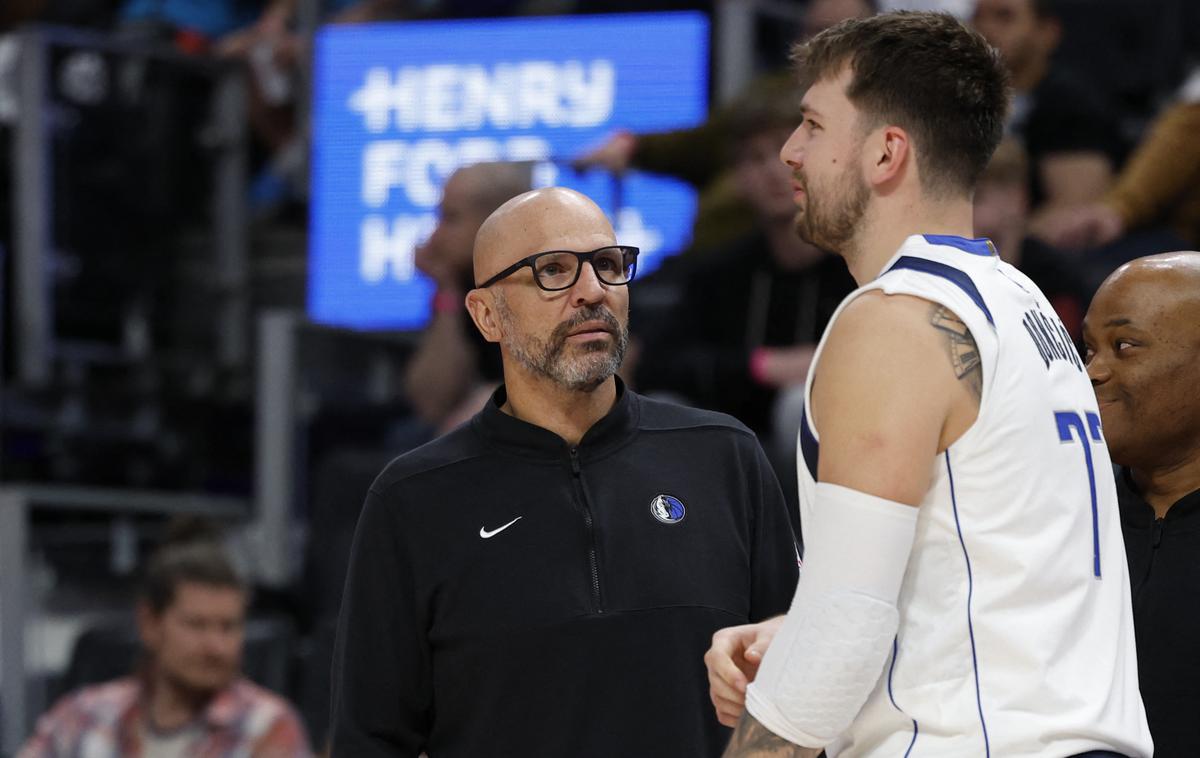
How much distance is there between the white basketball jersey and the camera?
2279 millimetres

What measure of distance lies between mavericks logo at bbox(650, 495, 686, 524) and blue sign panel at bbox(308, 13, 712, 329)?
424cm

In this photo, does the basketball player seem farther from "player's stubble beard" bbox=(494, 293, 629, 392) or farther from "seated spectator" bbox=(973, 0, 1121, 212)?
"seated spectator" bbox=(973, 0, 1121, 212)

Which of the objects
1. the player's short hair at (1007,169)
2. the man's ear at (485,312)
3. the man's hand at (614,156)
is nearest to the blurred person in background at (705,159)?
the man's hand at (614,156)

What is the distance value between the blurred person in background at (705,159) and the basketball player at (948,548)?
433 centimetres

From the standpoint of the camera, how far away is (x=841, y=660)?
7.43ft

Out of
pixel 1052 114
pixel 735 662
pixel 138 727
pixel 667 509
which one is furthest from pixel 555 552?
pixel 1052 114

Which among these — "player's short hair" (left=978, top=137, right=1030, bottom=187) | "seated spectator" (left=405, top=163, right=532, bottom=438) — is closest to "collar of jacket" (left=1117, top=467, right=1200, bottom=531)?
"player's short hair" (left=978, top=137, right=1030, bottom=187)

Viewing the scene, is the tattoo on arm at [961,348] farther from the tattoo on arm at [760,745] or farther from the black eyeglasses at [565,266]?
the black eyeglasses at [565,266]

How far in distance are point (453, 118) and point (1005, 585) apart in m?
6.05

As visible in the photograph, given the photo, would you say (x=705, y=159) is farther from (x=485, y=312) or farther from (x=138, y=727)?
(x=485, y=312)

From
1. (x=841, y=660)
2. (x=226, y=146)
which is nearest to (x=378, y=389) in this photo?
(x=226, y=146)

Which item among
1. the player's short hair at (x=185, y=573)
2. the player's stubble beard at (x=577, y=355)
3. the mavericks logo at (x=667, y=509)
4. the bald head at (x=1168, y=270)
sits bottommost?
the player's short hair at (x=185, y=573)

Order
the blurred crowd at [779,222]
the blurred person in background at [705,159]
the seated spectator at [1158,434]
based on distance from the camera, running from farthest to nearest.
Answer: the blurred person in background at [705,159], the blurred crowd at [779,222], the seated spectator at [1158,434]

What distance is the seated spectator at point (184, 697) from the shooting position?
567 centimetres
